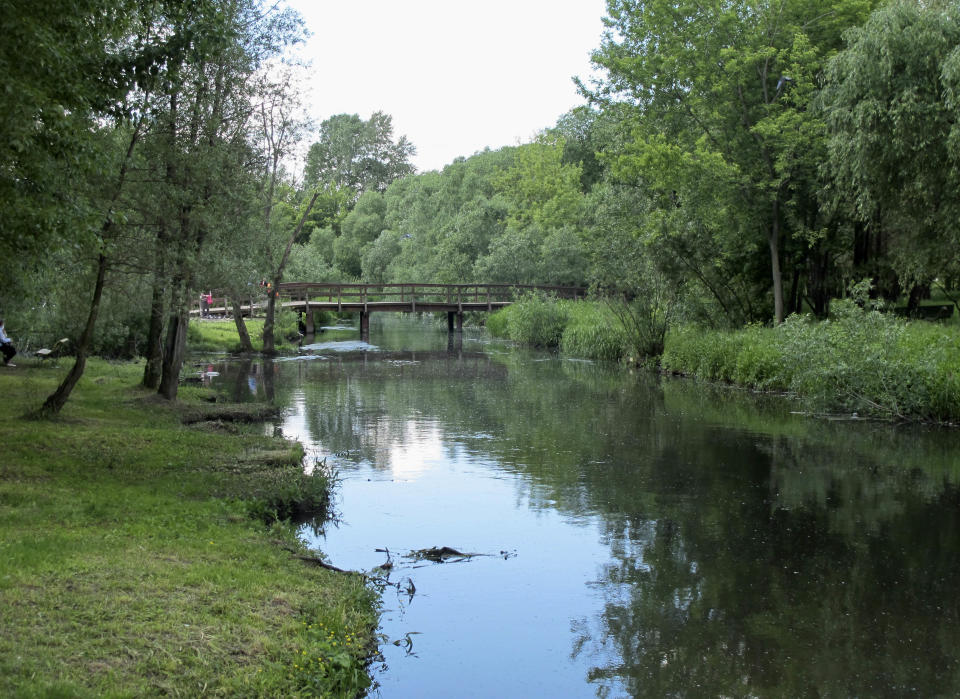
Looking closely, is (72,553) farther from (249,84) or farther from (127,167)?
(249,84)

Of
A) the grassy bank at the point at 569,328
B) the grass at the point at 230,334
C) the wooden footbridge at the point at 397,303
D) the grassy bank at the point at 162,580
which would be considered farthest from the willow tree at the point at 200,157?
the wooden footbridge at the point at 397,303

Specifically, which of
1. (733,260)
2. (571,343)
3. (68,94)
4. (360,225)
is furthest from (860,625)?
(360,225)

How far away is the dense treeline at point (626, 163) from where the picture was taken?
7.95m

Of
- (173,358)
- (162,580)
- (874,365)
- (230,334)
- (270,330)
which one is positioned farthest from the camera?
(230,334)

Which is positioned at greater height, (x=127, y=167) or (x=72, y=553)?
(x=127, y=167)

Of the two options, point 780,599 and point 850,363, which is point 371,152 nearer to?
point 850,363

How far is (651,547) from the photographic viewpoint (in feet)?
29.8

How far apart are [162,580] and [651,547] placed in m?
5.01

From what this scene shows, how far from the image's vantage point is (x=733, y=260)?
2664 centimetres

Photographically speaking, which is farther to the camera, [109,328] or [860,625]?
[109,328]

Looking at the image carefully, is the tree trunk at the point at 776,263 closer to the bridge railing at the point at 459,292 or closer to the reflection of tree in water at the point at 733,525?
the reflection of tree in water at the point at 733,525

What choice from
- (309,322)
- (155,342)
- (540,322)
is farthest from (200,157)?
(309,322)

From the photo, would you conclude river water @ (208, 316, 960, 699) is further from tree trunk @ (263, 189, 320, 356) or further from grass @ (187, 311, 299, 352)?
grass @ (187, 311, 299, 352)

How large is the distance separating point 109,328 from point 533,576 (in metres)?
19.2
